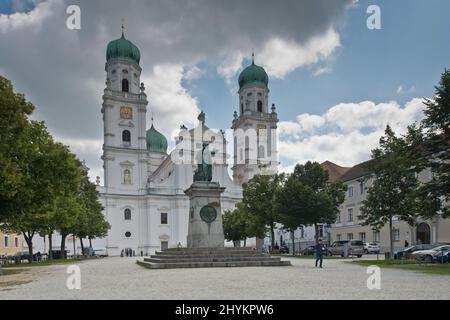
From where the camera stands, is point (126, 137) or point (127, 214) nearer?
point (127, 214)

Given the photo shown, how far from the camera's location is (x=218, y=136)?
76.1m

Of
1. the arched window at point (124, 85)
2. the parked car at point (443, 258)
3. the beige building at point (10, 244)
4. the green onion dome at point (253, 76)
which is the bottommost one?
the beige building at point (10, 244)

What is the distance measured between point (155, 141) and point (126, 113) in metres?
16.1

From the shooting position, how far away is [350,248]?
38.3 metres

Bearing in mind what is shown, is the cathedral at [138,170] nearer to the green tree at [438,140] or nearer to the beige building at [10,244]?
the beige building at [10,244]


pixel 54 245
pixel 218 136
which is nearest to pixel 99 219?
pixel 54 245

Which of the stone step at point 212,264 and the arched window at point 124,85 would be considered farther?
the arched window at point 124,85

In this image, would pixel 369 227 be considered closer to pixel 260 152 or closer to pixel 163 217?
pixel 260 152

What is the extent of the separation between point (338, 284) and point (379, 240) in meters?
37.2

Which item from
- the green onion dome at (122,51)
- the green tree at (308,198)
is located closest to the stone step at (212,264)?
the green tree at (308,198)

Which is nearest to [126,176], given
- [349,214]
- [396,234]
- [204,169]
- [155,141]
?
[155,141]

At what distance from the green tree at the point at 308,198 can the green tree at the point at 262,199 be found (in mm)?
4613

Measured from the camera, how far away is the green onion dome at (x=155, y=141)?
87.4 meters

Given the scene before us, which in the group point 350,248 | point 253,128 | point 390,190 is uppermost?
point 253,128
